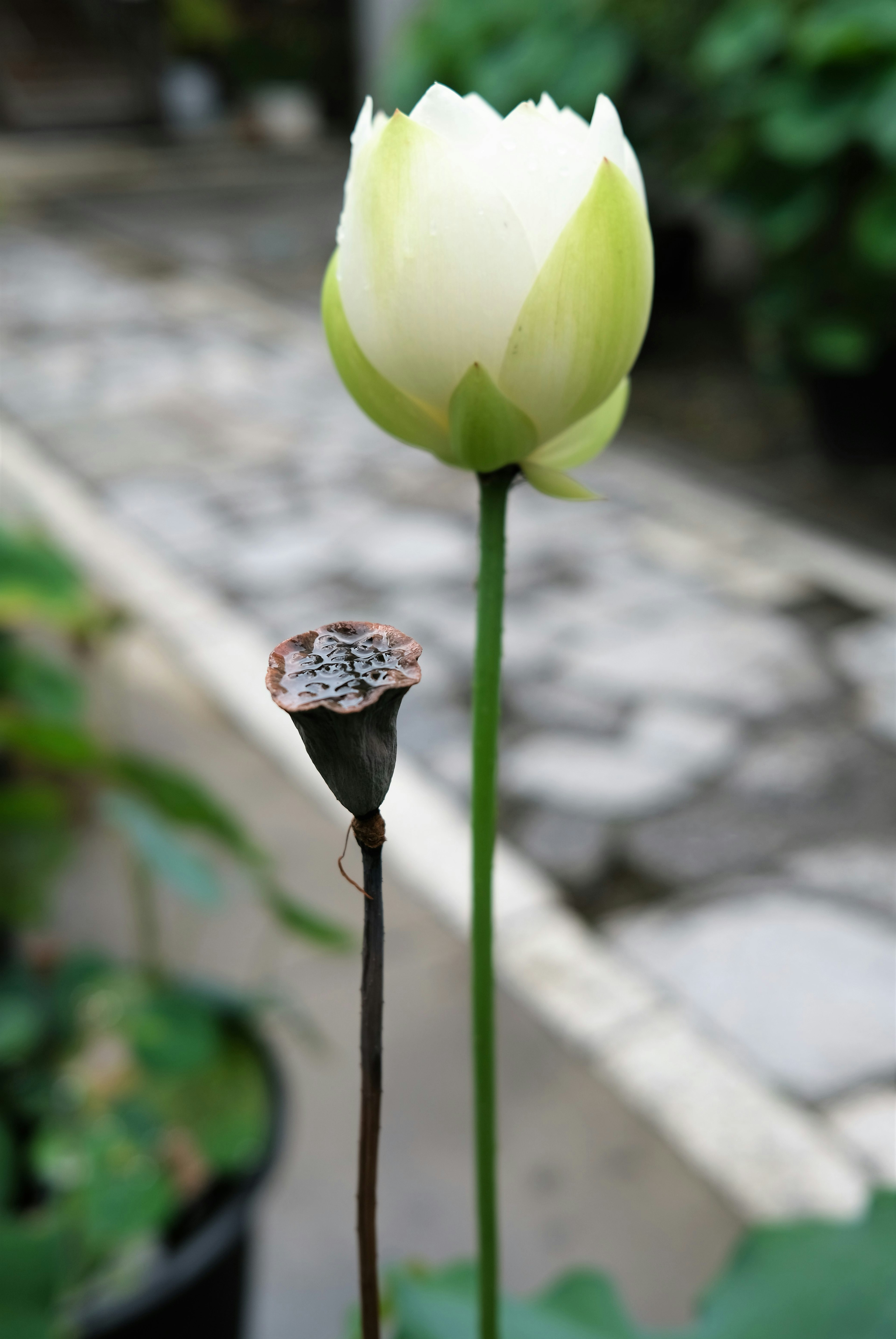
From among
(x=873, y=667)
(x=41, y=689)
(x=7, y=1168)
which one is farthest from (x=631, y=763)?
(x=7, y=1168)

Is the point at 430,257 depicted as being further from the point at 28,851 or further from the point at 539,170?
the point at 28,851

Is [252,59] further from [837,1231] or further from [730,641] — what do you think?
[837,1231]

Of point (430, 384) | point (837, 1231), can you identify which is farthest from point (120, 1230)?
point (430, 384)

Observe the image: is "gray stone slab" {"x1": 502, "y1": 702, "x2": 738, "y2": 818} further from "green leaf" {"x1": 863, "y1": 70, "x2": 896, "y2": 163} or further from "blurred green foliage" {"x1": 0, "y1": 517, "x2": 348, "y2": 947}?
"green leaf" {"x1": 863, "y1": 70, "x2": 896, "y2": 163}

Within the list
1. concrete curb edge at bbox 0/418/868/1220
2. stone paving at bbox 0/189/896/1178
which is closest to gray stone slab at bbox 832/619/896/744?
stone paving at bbox 0/189/896/1178

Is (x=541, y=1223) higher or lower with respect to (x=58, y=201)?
higher
